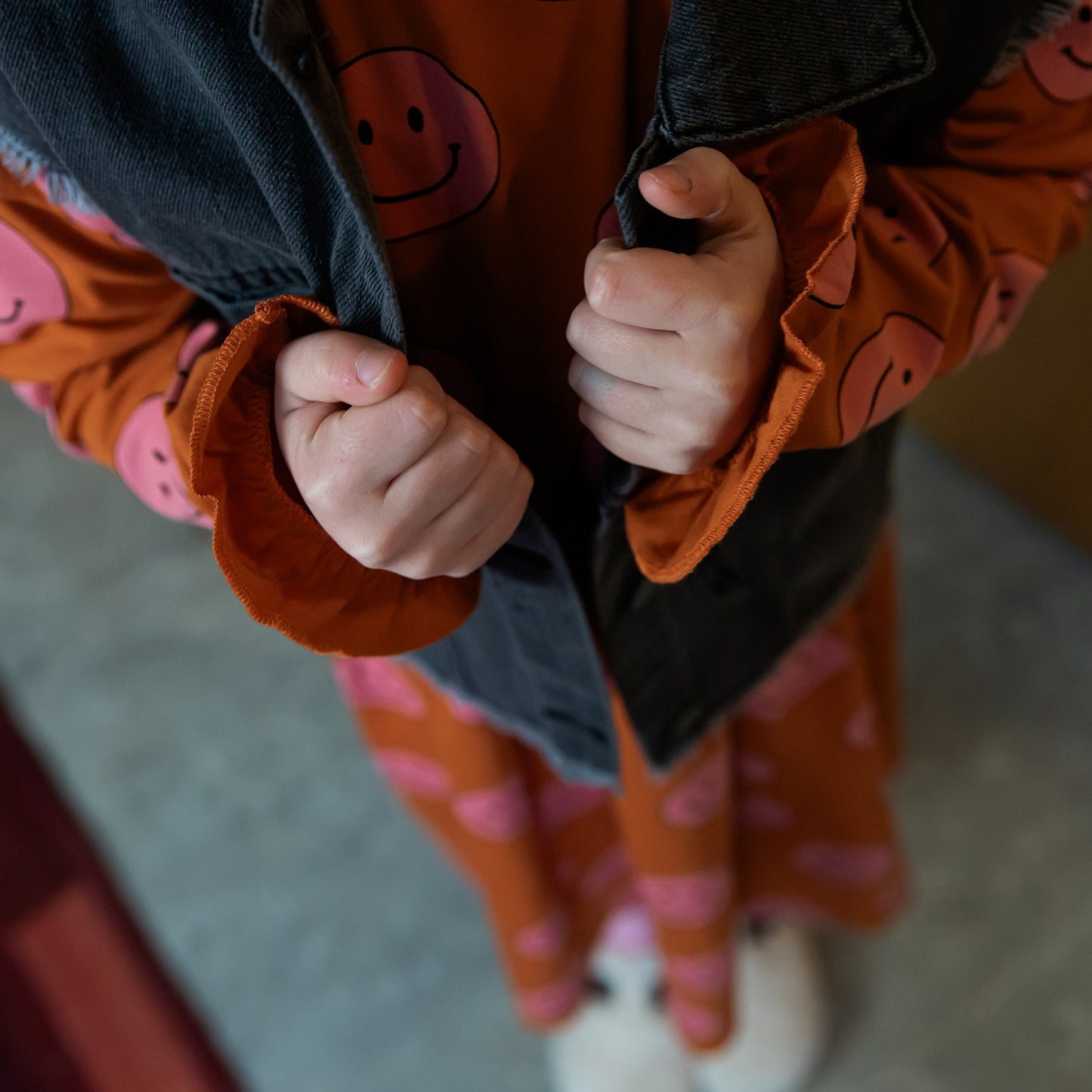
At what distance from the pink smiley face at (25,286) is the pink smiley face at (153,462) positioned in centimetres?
5

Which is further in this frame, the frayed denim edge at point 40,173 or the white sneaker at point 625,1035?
the white sneaker at point 625,1035

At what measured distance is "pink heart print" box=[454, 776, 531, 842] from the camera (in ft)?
2.04

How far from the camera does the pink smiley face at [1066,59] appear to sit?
0.39 metres

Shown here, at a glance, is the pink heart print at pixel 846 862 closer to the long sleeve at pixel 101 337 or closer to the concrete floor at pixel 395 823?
the concrete floor at pixel 395 823

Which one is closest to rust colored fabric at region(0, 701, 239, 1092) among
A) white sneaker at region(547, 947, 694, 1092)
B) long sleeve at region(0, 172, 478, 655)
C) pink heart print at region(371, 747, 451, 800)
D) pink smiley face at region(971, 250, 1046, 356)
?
white sneaker at region(547, 947, 694, 1092)

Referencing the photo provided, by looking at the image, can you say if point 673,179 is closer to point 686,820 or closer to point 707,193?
point 707,193

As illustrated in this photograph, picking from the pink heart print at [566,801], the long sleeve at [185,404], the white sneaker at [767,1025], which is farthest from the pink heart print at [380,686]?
the white sneaker at [767,1025]

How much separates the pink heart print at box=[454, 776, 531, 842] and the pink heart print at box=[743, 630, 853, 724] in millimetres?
163

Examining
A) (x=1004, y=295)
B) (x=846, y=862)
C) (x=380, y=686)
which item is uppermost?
(x=1004, y=295)

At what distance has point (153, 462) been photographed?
43cm

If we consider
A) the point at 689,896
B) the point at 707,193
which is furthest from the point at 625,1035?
the point at 707,193

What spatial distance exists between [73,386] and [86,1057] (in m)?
0.83

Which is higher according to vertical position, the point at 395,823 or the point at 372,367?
the point at 372,367

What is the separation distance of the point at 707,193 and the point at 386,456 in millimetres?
132
